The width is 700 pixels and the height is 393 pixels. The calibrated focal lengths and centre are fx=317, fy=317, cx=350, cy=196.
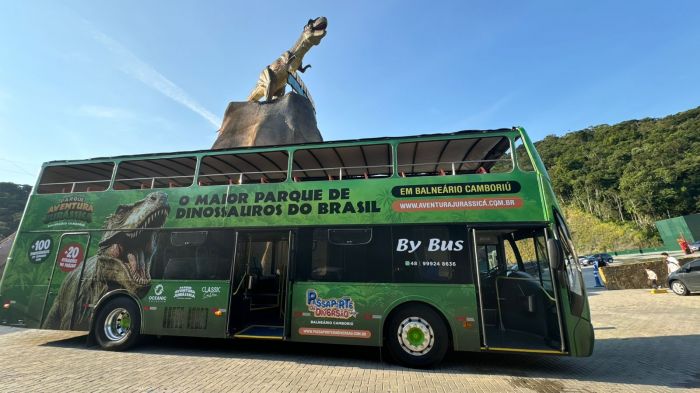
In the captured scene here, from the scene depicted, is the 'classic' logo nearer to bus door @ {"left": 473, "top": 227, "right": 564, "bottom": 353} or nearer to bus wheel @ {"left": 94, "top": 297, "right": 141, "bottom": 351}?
bus wheel @ {"left": 94, "top": 297, "right": 141, "bottom": 351}

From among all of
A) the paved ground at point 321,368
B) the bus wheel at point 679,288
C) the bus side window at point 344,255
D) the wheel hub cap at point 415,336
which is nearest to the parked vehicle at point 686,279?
the bus wheel at point 679,288

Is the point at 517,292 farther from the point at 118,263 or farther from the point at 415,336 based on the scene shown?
the point at 118,263

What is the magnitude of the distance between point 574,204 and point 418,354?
85.4 meters

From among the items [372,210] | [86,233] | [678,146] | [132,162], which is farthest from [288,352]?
[678,146]

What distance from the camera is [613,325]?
9766 mm

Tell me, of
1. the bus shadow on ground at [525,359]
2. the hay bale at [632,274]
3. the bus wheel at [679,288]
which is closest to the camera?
the bus shadow on ground at [525,359]

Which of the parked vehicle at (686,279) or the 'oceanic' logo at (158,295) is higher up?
the parked vehicle at (686,279)

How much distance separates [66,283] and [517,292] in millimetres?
10444

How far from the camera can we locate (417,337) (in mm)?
6113

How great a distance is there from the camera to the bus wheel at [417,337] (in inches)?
235

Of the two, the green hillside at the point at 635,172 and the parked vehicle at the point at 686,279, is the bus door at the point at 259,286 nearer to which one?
the parked vehicle at the point at 686,279

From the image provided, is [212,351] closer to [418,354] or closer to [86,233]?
[86,233]

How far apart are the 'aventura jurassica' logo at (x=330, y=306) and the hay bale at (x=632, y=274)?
19.3 m

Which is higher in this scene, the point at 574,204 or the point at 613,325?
the point at 574,204
